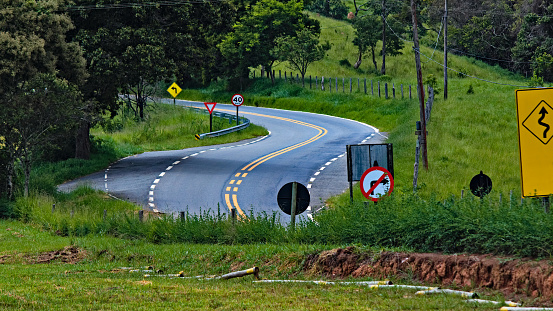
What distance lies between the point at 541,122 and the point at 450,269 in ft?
10.4

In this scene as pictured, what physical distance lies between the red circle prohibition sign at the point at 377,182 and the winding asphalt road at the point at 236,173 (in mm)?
3666

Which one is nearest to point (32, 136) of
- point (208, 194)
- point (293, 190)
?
point (208, 194)

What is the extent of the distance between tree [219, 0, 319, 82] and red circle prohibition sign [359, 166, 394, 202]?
155ft

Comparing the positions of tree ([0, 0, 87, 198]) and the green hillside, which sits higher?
tree ([0, 0, 87, 198])

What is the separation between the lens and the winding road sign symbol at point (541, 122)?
11766 mm

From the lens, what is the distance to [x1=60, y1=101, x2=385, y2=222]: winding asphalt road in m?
25.5

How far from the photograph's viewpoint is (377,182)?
1616 centimetres

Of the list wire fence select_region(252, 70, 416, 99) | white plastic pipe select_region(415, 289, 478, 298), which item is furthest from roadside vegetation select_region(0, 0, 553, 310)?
wire fence select_region(252, 70, 416, 99)

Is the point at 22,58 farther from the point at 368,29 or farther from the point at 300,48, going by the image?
the point at 368,29

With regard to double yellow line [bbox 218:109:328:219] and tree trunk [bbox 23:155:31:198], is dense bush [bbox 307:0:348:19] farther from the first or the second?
tree trunk [bbox 23:155:31:198]

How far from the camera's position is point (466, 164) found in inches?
1182

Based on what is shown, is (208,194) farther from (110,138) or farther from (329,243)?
(110,138)

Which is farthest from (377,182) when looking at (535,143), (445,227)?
(535,143)

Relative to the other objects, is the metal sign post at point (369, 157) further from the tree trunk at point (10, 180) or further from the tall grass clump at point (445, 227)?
the tree trunk at point (10, 180)
